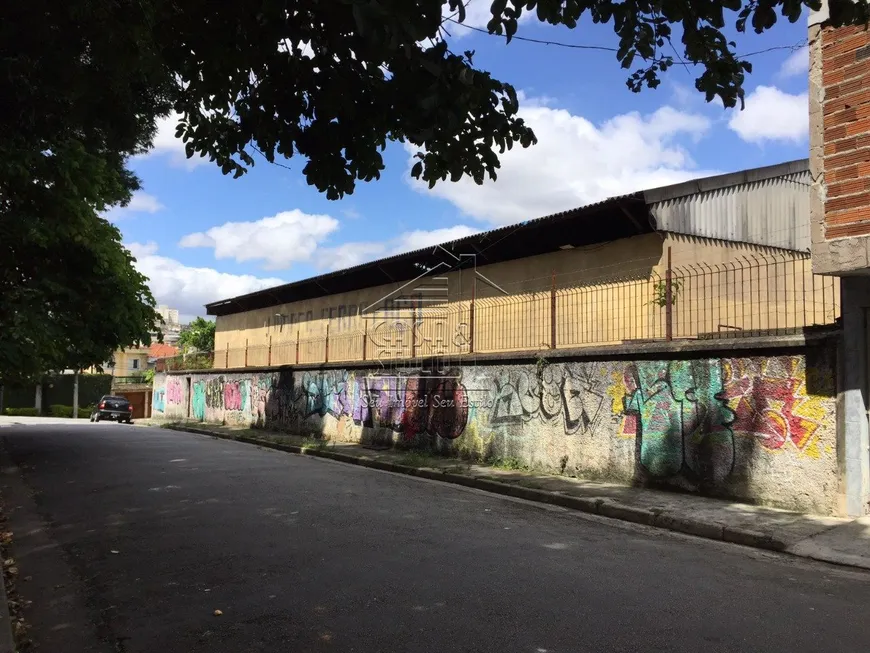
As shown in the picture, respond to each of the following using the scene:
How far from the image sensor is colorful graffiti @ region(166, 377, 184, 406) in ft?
103

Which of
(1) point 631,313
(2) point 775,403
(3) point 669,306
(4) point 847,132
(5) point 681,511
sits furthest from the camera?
(1) point 631,313

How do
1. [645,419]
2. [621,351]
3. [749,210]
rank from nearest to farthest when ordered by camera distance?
1. [645,419]
2. [621,351]
3. [749,210]

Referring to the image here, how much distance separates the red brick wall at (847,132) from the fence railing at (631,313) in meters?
1.02

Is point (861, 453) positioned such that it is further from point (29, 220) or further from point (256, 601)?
point (29, 220)

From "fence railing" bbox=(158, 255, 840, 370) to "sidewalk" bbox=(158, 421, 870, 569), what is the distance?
2.27m

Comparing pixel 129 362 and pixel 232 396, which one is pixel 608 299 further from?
pixel 129 362

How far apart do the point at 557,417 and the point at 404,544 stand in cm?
541

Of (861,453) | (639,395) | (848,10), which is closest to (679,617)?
(848,10)

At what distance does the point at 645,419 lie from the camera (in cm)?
958

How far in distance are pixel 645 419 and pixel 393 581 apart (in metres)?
5.78

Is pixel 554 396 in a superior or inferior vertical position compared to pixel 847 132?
inferior

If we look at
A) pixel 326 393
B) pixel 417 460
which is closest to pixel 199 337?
pixel 326 393

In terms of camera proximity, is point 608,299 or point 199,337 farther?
point 199,337

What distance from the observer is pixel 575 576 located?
5.21 meters
